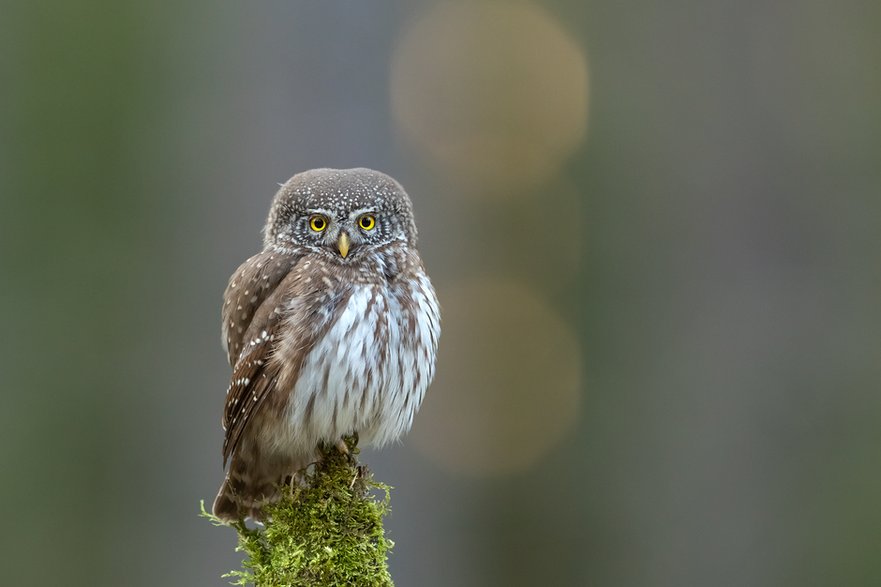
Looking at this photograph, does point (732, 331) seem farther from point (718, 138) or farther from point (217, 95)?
point (217, 95)

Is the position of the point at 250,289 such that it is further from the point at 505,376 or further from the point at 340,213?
the point at 505,376

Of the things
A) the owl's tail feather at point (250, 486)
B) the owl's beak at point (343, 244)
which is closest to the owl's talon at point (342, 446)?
the owl's tail feather at point (250, 486)

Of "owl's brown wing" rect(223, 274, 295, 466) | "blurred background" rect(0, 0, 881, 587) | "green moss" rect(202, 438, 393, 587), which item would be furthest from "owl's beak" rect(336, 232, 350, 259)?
"blurred background" rect(0, 0, 881, 587)

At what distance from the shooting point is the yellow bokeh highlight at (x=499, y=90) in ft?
26.5

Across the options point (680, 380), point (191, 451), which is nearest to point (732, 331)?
point (680, 380)

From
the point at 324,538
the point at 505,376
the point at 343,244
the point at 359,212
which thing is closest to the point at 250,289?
the point at 343,244

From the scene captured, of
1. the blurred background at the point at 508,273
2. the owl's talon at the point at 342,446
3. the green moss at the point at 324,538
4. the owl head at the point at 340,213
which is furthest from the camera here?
the blurred background at the point at 508,273

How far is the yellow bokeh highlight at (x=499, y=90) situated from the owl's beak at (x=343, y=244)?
428 centimetres

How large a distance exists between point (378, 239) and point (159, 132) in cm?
457

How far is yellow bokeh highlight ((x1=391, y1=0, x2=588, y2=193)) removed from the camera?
8086mm

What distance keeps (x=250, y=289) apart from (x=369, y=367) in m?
0.52

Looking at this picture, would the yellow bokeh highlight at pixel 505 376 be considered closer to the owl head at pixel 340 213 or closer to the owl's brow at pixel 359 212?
the owl head at pixel 340 213

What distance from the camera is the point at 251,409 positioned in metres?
3.33

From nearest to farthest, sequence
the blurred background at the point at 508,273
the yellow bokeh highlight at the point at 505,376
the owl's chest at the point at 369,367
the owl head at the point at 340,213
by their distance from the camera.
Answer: the owl's chest at the point at 369,367 < the owl head at the point at 340,213 < the blurred background at the point at 508,273 < the yellow bokeh highlight at the point at 505,376
